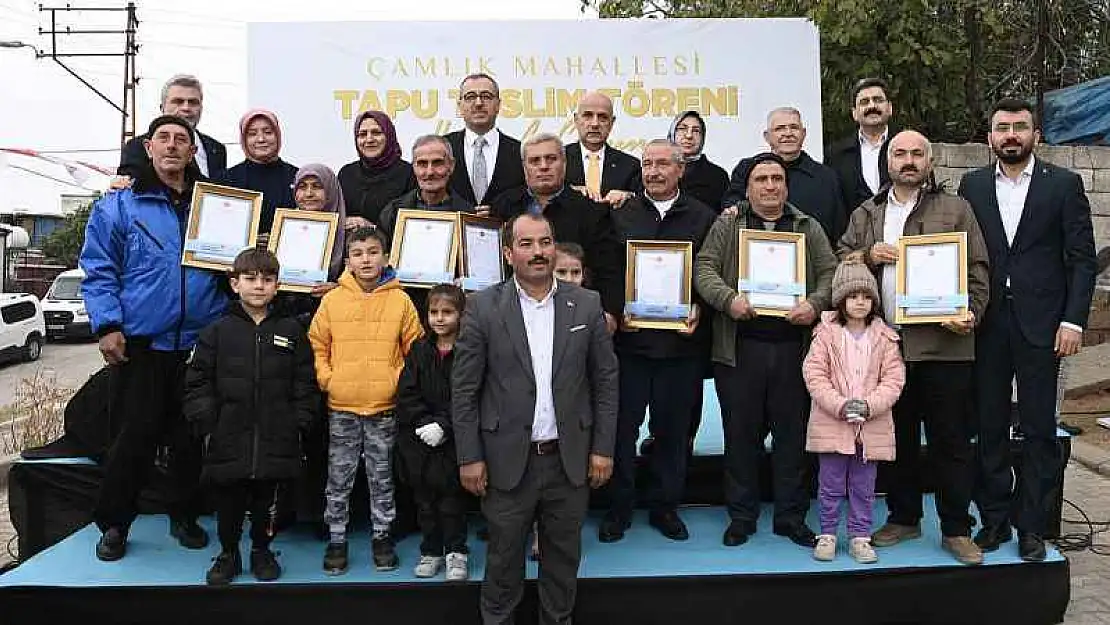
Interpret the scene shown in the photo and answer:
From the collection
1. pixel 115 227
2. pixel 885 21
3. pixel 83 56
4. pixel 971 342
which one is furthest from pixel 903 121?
pixel 83 56

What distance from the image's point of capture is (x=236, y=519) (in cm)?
A: 406

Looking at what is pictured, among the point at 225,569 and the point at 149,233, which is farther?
the point at 149,233

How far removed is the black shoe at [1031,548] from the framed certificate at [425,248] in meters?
2.96

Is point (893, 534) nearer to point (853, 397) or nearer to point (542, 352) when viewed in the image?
point (853, 397)

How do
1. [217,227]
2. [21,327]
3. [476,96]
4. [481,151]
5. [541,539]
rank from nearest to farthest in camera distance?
[541,539] < [217,227] < [476,96] < [481,151] < [21,327]

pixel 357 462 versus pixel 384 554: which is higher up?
pixel 357 462

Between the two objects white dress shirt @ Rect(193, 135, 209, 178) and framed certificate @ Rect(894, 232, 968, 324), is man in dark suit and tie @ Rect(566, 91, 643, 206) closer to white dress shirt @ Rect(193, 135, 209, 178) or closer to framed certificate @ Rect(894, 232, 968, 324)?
framed certificate @ Rect(894, 232, 968, 324)

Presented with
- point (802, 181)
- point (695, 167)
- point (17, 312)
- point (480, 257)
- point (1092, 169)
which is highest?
point (1092, 169)

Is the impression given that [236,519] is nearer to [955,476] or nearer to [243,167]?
[243,167]

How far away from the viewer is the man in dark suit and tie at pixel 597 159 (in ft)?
16.4

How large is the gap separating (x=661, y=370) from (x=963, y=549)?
162 centimetres

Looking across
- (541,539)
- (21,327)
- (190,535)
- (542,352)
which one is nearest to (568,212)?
(542,352)

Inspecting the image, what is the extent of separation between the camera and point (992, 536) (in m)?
4.45

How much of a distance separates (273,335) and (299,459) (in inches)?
21.7
